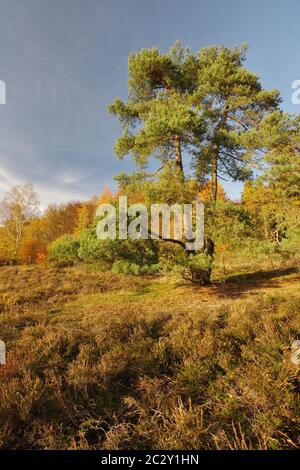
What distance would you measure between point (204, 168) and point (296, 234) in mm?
4847

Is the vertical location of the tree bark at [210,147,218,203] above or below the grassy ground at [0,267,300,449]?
above

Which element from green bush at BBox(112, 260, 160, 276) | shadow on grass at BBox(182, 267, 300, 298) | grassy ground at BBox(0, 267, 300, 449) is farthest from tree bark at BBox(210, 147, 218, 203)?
grassy ground at BBox(0, 267, 300, 449)

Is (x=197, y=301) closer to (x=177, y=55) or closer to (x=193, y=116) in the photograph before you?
(x=193, y=116)

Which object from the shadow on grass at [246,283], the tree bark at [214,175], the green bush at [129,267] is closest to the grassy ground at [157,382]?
the green bush at [129,267]

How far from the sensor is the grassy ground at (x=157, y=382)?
2.90m

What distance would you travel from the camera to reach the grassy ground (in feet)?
9.52

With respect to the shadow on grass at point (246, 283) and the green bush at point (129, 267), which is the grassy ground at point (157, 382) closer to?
the green bush at point (129, 267)

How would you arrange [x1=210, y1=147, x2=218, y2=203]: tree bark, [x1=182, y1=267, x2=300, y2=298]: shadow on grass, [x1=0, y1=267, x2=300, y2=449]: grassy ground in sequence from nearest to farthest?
[x1=0, y1=267, x2=300, y2=449]: grassy ground < [x1=182, y1=267, x2=300, y2=298]: shadow on grass < [x1=210, y1=147, x2=218, y2=203]: tree bark

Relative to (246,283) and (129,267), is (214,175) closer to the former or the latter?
(246,283)

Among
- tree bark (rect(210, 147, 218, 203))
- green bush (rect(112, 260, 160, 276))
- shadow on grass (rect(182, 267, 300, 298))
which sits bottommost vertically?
shadow on grass (rect(182, 267, 300, 298))

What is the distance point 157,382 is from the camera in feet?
12.7

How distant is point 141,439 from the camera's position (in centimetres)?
298

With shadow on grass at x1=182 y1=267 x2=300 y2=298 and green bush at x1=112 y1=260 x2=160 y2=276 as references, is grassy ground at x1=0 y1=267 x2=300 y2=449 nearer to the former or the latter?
green bush at x1=112 y1=260 x2=160 y2=276
